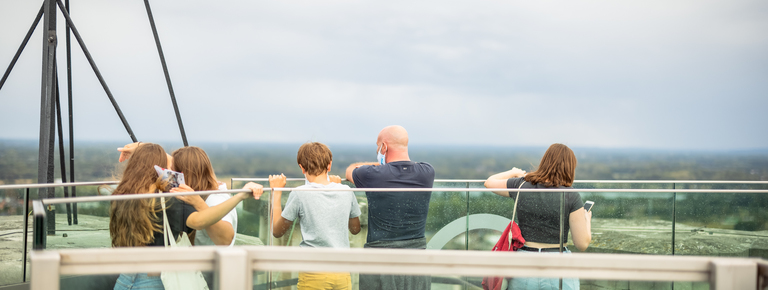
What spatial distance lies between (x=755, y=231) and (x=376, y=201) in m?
3.52

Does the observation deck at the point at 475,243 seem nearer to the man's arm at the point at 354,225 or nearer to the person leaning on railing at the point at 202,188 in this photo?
the man's arm at the point at 354,225

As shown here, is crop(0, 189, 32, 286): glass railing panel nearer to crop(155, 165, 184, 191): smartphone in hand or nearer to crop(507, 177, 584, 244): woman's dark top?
crop(155, 165, 184, 191): smartphone in hand

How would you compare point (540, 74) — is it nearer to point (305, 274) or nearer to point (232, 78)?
point (232, 78)

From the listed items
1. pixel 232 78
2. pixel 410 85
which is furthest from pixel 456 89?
pixel 232 78

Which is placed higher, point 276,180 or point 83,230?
point 276,180

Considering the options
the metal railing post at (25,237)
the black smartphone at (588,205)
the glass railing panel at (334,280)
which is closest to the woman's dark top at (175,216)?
the glass railing panel at (334,280)

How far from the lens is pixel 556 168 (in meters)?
3.66

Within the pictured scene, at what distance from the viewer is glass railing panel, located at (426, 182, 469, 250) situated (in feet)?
12.8

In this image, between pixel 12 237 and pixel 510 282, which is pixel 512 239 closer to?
pixel 510 282

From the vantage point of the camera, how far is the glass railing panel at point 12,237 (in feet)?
15.4

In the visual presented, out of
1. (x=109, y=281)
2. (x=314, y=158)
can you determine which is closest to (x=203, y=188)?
(x=314, y=158)

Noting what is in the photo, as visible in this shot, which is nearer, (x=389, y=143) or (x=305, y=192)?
(x=305, y=192)

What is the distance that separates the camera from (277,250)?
1921 mm

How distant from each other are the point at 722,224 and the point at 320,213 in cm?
341
